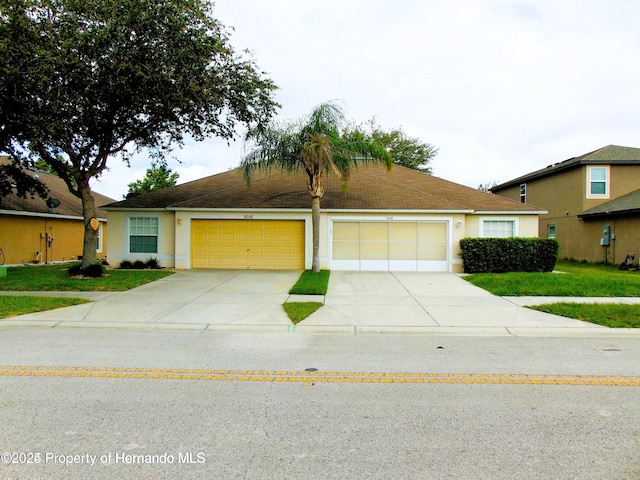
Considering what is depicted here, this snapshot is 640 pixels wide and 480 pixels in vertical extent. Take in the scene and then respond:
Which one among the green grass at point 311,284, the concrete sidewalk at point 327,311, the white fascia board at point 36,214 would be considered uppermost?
the white fascia board at point 36,214

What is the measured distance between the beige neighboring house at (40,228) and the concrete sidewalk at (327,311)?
477 inches

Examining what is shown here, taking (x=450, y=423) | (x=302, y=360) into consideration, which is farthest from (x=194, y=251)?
(x=450, y=423)

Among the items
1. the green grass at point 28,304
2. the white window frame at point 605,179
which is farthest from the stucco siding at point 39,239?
the white window frame at point 605,179

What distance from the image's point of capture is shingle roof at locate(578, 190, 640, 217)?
20859 millimetres

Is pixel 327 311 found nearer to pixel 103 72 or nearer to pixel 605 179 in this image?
pixel 103 72

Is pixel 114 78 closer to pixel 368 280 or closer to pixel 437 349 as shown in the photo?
pixel 368 280

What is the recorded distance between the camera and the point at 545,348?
23.5ft

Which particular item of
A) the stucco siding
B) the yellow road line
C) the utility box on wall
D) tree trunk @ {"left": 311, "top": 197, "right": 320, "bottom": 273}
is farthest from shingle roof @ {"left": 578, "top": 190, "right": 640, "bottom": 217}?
the stucco siding

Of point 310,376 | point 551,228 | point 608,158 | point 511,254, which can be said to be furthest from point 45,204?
point 608,158

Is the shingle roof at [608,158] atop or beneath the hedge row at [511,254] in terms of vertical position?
atop

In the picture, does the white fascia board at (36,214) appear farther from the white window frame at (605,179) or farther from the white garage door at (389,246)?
the white window frame at (605,179)

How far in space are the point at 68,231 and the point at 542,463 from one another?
1115 inches

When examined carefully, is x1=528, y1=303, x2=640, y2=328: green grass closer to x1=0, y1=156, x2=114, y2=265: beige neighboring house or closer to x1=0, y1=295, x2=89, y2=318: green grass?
x1=0, y1=295, x2=89, y2=318: green grass

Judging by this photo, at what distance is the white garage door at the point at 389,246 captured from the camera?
18703 millimetres
